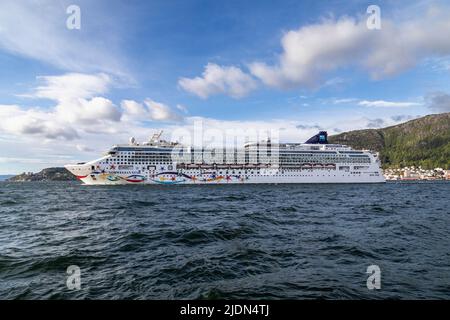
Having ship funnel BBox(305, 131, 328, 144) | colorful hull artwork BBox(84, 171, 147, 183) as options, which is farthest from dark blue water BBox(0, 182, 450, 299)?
ship funnel BBox(305, 131, 328, 144)

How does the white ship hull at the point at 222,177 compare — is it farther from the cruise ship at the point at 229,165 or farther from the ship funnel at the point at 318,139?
the ship funnel at the point at 318,139

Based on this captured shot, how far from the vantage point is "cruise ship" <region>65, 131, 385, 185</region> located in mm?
75250

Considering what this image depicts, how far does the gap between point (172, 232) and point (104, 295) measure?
8.14 meters

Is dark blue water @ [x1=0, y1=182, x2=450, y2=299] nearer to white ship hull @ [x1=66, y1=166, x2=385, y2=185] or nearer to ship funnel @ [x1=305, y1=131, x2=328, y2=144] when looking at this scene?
white ship hull @ [x1=66, y1=166, x2=385, y2=185]

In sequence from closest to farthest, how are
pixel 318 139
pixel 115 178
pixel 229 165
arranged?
pixel 115 178 → pixel 229 165 → pixel 318 139

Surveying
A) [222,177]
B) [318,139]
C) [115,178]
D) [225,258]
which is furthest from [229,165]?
[225,258]

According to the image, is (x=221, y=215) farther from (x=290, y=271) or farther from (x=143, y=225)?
(x=290, y=271)

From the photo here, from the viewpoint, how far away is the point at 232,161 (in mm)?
84250

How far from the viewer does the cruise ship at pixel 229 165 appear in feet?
247

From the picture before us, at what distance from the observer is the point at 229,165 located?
8325 cm

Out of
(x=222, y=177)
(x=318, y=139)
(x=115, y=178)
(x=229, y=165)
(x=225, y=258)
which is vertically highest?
(x=318, y=139)

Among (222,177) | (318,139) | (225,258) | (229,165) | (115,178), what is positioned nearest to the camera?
(225,258)

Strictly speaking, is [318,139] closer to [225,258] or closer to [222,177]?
[222,177]
